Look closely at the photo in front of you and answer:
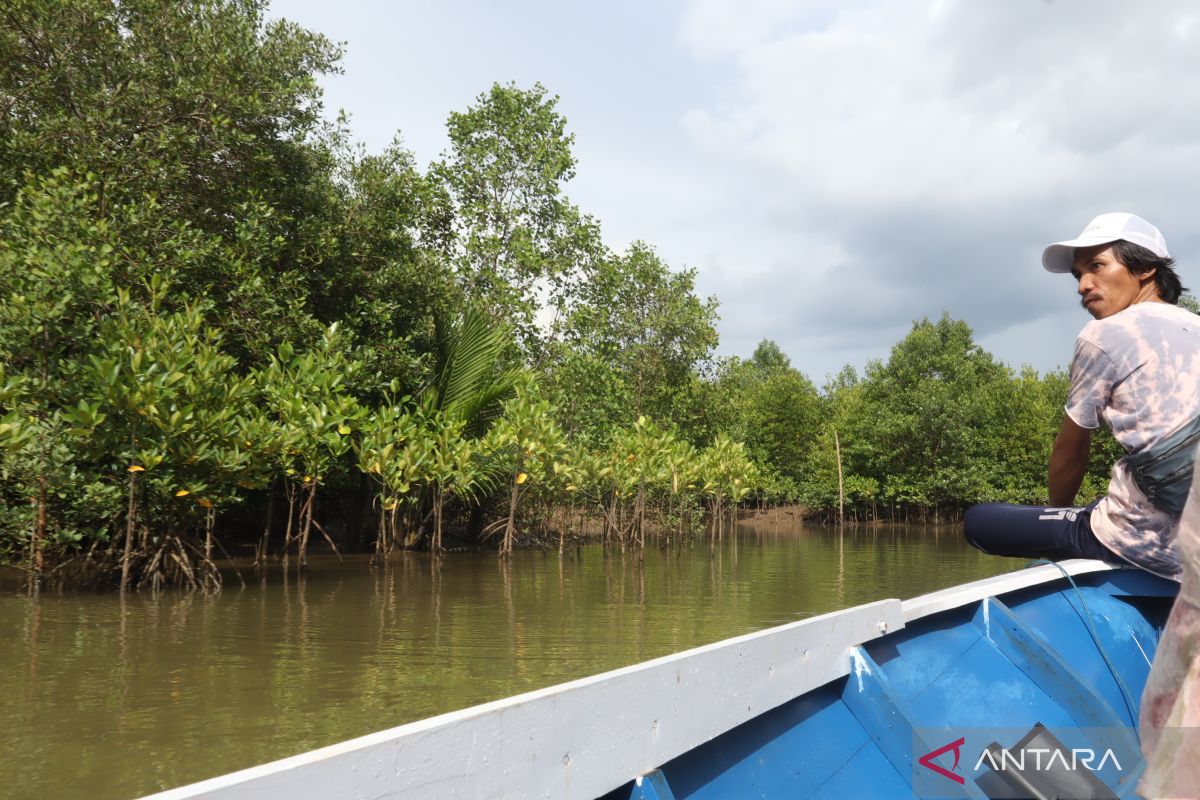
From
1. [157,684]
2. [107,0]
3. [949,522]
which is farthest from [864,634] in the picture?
[949,522]

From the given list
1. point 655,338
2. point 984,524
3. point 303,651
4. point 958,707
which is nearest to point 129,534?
point 303,651

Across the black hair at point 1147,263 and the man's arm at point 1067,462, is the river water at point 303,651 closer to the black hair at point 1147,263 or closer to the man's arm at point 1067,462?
the man's arm at point 1067,462

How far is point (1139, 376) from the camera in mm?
2453

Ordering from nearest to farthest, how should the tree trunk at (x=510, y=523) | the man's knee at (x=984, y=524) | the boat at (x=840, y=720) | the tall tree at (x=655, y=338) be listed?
the boat at (x=840, y=720), the man's knee at (x=984, y=524), the tree trunk at (x=510, y=523), the tall tree at (x=655, y=338)

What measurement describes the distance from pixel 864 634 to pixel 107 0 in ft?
46.9

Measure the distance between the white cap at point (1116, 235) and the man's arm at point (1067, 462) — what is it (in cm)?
54

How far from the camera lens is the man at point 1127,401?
95.2 inches

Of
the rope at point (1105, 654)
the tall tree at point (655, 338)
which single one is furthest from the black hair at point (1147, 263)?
the tall tree at point (655, 338)

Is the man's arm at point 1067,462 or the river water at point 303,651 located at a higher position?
the man's arm at point 1067,462

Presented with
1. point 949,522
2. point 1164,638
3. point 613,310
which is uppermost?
point 613,310

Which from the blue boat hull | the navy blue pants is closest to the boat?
the blue boat hull

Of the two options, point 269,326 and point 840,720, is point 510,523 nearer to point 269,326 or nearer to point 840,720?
point 269,326

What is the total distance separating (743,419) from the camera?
1467 inches

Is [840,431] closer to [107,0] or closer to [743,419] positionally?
[743,419]
